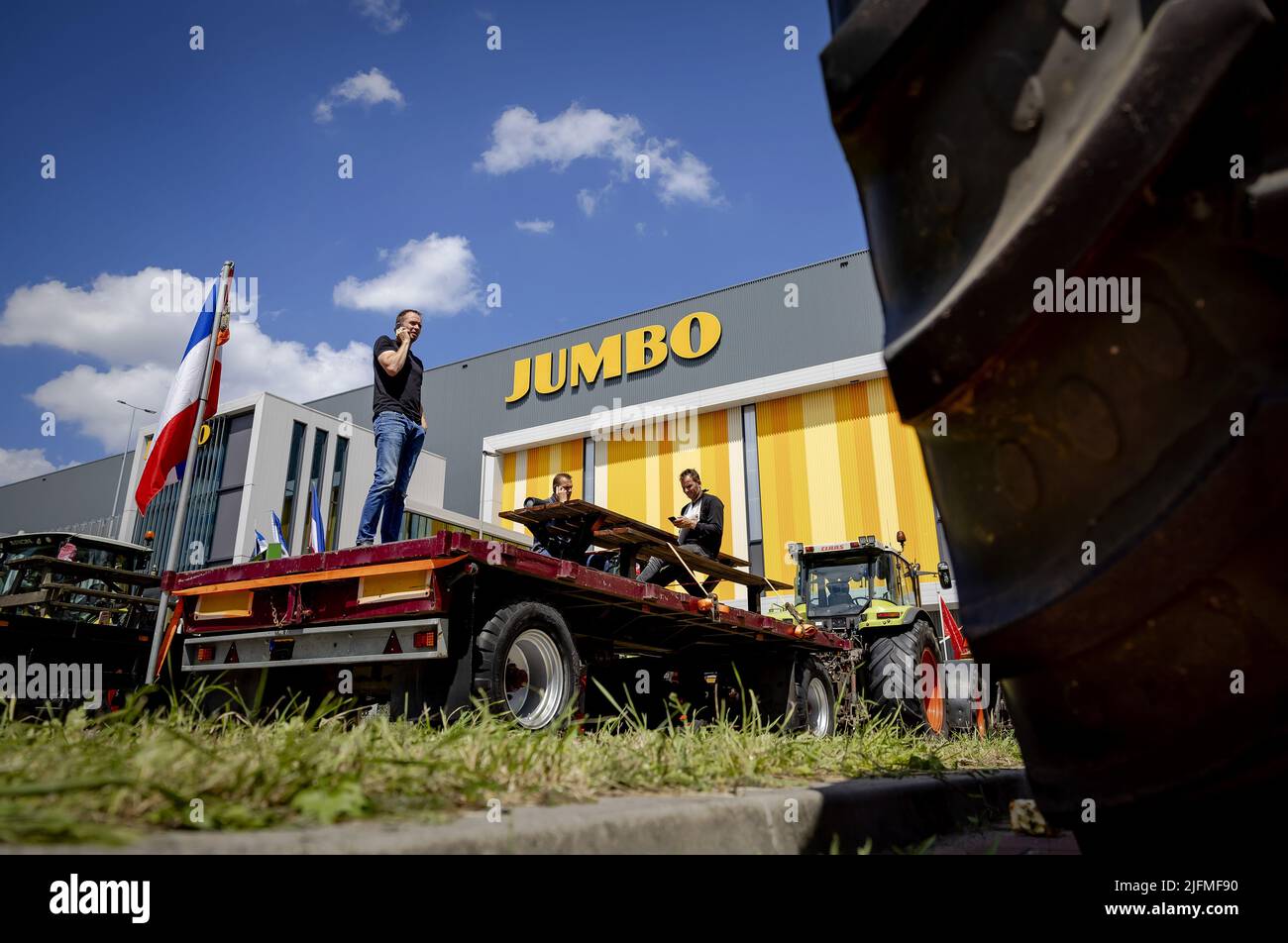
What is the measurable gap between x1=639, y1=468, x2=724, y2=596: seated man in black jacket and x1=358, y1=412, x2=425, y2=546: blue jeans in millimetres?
2140

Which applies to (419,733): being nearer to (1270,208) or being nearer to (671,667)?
(1270,208)

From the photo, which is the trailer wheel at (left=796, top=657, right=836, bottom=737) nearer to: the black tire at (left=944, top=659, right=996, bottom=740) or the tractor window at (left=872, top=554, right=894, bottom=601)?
the black tire at (left=944, top=659, right=996, bottom=740)

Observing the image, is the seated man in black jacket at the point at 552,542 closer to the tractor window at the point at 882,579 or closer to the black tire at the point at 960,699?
the black tire at the point at 960,699

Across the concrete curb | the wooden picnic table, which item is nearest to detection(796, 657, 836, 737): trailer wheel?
the wooden picnic table

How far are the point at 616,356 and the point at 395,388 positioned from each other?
17.4 m

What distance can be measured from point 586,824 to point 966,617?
76cm

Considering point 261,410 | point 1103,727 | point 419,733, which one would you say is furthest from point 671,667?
point 261,410

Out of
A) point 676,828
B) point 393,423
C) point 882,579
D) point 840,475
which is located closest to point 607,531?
point 393,423

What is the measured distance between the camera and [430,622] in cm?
392

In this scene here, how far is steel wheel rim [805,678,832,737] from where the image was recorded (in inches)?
286

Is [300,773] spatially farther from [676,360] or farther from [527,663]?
[676,360]

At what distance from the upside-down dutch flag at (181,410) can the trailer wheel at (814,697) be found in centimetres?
590
